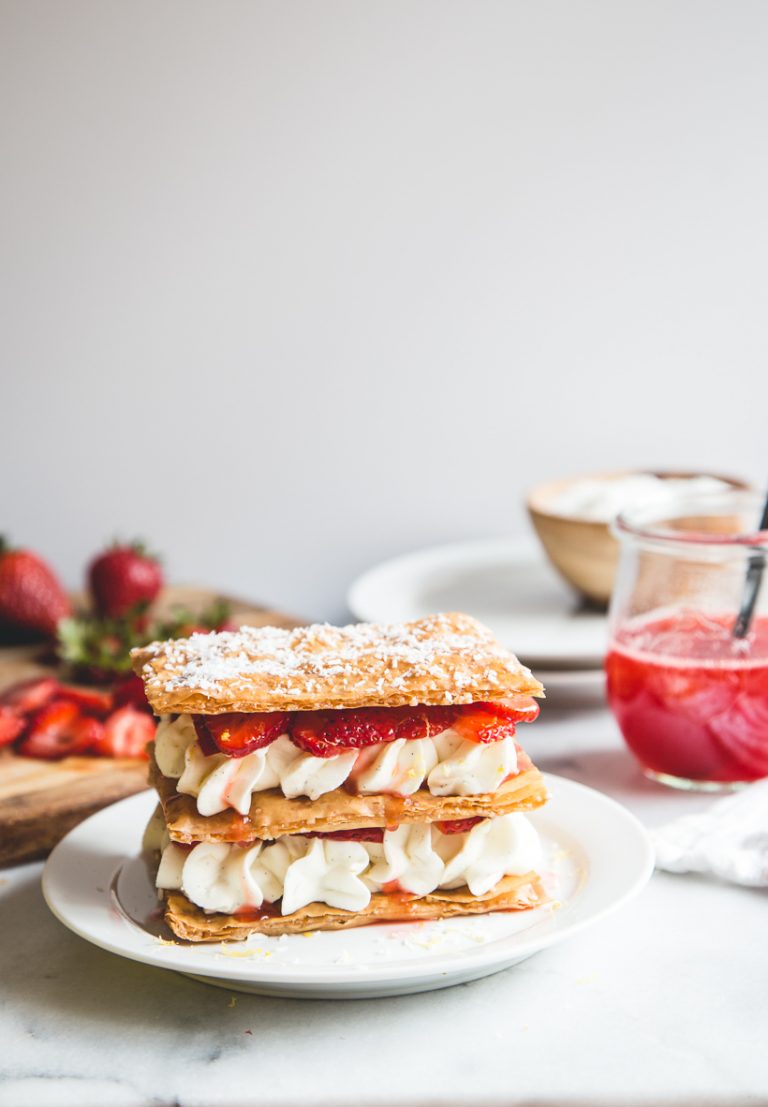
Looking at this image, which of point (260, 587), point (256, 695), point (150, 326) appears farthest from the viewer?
point (260, 587)

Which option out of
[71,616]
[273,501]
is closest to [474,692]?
[71,616]

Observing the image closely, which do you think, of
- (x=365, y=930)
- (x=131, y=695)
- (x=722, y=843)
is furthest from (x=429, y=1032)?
(x=131, y=695)

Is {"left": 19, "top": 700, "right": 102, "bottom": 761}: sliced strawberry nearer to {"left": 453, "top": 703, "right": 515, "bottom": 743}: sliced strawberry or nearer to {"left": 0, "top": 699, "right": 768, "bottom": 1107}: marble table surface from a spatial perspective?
{"left": 0, "top": 699, "right": 768, "bottom": 1107}: marble table surface

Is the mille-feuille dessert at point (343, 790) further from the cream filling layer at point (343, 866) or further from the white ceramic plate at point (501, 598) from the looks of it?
the white ceramic plate at point (501, 598)

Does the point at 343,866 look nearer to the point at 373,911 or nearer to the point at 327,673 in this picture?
the point at 373,911

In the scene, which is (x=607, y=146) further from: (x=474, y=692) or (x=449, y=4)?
(x=474, y=692)
